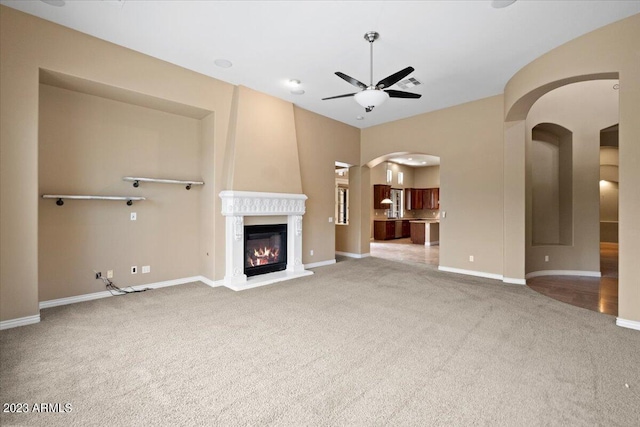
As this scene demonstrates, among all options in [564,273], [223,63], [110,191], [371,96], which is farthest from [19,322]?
[564,273]

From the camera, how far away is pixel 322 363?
251 centimetres

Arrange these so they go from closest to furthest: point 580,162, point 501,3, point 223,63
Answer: point 501,3, point 223,63, point 580,162

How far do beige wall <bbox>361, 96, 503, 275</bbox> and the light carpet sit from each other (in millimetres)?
1819

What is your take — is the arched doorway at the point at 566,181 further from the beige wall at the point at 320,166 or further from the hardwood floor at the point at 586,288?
the beige wall at the point at 320,166

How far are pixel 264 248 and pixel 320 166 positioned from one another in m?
2.43

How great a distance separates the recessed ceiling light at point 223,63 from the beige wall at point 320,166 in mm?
2070

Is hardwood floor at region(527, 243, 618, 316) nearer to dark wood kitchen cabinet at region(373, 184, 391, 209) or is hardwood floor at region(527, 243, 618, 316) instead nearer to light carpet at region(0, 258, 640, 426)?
light carpet at region(0, 258, 640, 426)

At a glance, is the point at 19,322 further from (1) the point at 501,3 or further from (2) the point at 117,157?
(1) the point at 501,3

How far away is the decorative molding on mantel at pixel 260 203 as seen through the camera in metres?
4.94

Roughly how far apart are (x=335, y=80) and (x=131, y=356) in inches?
184

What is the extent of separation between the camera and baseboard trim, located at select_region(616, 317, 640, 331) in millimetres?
3256

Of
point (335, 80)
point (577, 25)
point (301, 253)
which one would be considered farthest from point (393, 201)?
Answer: point (577, 25)

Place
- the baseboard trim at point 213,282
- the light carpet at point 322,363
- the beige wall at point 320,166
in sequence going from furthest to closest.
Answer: the beige wall at point 320,166 → the baseboard trim at point 213,282 → the light carpet at point 322,363

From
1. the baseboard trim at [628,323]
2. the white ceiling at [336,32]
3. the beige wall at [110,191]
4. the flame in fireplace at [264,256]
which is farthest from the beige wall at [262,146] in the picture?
the baseboard trim at [628,323]
